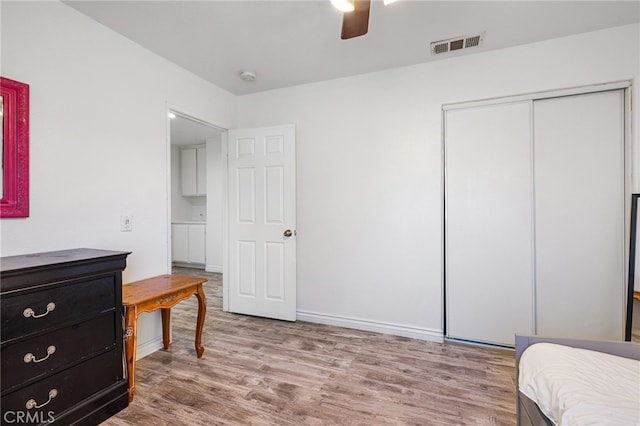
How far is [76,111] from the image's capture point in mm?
2047

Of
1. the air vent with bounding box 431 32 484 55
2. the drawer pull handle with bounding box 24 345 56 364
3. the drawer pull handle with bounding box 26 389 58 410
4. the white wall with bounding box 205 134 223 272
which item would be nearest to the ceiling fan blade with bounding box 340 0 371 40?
the air vent with bounding box 431 32 484 55

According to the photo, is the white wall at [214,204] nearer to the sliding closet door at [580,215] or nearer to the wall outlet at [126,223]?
the wall outlet at [126,223]

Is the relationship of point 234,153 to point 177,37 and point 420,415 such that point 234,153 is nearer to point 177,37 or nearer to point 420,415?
point 177,37

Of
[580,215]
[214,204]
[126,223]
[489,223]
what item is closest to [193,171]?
[214,204]

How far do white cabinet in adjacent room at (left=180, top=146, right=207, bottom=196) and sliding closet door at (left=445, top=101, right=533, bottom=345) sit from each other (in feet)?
16.5

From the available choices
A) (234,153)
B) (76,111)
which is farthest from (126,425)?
(234,153)

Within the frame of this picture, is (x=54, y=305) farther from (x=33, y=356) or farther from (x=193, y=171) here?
(x=193, y=171)

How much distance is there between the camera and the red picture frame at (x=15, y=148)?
5.53 feet

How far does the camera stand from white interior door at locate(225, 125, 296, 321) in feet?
10.7

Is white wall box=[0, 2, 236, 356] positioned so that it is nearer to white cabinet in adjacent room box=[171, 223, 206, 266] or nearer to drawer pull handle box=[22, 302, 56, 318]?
drawer pull handle box=[22, 302, 56, 318]

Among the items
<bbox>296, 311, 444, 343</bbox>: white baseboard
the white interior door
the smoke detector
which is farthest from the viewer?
the white interior door

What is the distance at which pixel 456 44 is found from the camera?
2.48 m

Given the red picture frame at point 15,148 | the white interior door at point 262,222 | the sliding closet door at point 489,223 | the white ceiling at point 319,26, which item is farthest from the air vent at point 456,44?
the red picture frame at point 15,148

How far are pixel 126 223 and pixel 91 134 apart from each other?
0.68 m
